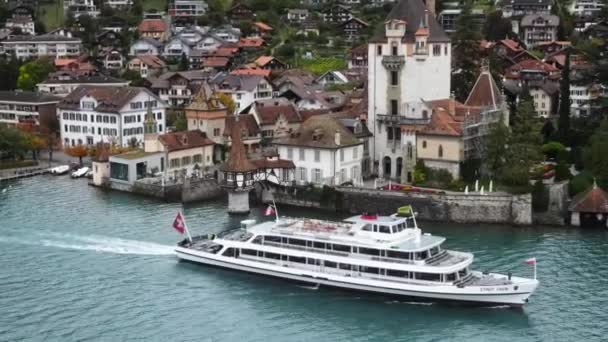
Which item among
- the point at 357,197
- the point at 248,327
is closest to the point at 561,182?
the point at 357,197

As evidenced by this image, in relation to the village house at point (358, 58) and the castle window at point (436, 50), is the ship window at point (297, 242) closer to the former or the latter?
the castle window at point (436, 50)

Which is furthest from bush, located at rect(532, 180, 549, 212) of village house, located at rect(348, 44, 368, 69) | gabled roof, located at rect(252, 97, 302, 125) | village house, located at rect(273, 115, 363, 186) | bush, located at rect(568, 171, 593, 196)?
village house, located at rect(348, 44, 368, 69)

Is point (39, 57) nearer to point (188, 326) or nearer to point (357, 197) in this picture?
point (357, 197)

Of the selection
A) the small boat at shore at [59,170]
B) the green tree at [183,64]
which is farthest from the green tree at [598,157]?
the green tree at [183,64]

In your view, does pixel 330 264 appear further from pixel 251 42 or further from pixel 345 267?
pixel 251 42

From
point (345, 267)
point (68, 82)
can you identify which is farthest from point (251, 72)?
point (345, 267)
